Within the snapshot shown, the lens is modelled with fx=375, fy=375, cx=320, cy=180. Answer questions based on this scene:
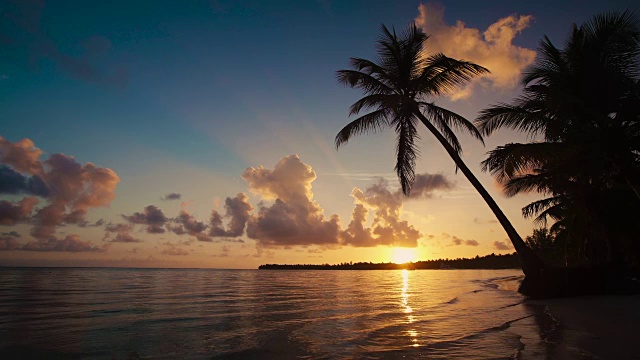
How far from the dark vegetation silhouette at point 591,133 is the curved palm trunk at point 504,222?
0.50m

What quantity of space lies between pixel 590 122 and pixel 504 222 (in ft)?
17.4

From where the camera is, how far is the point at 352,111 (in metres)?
18.6

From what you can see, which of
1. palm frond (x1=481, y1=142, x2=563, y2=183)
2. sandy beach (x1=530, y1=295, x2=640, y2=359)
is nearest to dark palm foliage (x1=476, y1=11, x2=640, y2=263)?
palm frond (x1=481, y1=142, x2=563, y2=183)

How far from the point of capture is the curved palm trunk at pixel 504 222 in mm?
14727

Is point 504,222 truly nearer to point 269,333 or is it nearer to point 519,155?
point 519,155

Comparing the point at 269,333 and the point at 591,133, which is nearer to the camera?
the point at 269,333

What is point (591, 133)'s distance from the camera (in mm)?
13203

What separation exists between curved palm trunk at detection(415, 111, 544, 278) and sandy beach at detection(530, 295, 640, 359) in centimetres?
326

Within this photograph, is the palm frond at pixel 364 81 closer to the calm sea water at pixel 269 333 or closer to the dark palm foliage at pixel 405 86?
the dark palm foliage at pixel 405 86

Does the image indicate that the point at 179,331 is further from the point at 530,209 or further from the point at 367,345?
the point at 530,209

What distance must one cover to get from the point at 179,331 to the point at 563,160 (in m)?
14.5

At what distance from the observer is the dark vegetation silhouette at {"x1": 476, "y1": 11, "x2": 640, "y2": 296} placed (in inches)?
523

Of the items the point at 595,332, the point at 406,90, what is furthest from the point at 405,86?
the point at 595,332

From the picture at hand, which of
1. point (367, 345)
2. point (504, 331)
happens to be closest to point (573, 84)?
point (504, 331)
